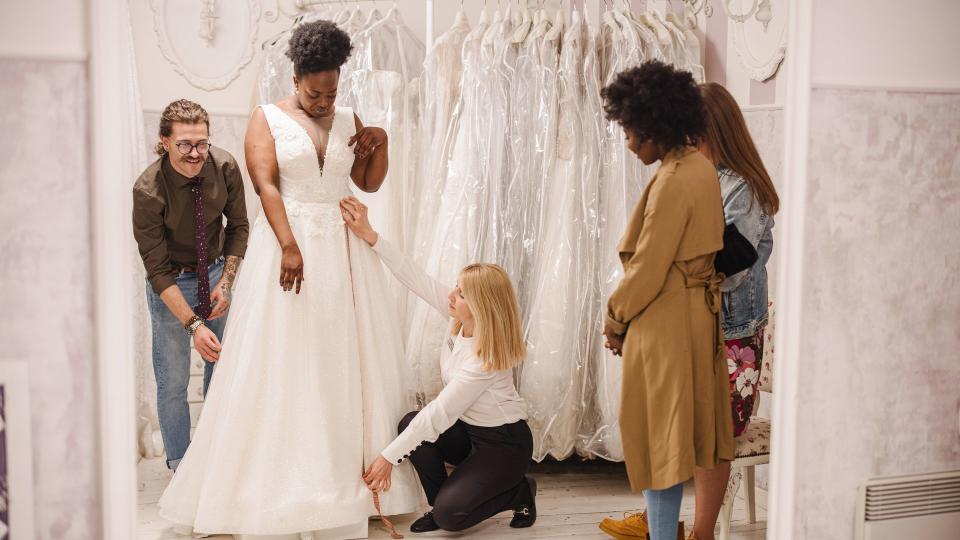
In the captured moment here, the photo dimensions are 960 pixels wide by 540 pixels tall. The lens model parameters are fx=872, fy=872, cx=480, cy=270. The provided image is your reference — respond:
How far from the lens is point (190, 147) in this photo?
199 cm

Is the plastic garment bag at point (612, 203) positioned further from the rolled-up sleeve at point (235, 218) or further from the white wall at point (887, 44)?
the rolled-up sleeve at point (235, 218)

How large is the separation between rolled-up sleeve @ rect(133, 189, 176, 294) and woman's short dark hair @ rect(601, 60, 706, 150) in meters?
1.04

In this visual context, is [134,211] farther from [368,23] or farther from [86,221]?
[368,23]

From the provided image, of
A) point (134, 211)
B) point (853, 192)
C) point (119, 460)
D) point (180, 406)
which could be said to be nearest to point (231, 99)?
point (134, 211)

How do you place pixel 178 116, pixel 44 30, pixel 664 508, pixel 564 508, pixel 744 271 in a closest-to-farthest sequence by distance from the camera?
pixel 44 30 < pixel 664 508 < pixel 744 271 < pixel 178 116 < pixel 564 508

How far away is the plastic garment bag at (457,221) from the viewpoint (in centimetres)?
239

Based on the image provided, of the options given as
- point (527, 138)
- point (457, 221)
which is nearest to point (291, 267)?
point (457, 221)

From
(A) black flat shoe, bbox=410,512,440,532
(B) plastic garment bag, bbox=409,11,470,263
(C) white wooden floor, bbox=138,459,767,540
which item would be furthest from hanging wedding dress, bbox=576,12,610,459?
(A) black flat shoe, bbox=410,512,440,532

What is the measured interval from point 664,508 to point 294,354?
2.99ft

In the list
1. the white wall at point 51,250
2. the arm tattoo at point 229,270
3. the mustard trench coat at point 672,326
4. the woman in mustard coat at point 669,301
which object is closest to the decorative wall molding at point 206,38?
the arm tattoo at point 229,270

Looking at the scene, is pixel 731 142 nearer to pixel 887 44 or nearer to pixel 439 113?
pixel 887 44

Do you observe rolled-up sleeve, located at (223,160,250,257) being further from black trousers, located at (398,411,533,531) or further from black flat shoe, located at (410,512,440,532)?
black flat shoe, located at (410,512,440,532)

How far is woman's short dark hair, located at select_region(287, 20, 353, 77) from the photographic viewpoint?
1.93 m

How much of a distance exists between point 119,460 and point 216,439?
0.56 m
